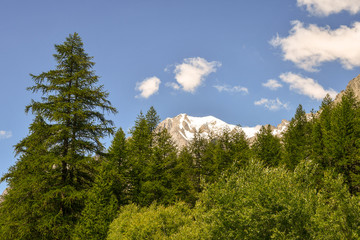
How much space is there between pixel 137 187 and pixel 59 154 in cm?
1164

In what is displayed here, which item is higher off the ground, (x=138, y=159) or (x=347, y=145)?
(x=138, y=159)

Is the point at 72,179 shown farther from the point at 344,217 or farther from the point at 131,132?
the point at 344,217

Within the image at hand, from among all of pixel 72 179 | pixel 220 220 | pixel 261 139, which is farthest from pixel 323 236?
pixel 261 139

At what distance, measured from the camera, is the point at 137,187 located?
30.7m

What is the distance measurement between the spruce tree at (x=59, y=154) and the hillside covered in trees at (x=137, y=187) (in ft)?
0.27

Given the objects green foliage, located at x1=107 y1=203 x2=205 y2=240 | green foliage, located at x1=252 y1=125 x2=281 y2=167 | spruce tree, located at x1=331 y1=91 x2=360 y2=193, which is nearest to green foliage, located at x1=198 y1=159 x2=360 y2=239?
green foliage, located at x1=107 y1=203 x2=205 y2=240

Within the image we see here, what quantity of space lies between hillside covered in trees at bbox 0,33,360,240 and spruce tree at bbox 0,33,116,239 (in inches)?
3.2

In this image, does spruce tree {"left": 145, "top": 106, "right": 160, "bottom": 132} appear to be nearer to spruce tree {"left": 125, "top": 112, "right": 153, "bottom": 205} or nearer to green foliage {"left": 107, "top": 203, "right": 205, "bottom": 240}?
spruce tree {"left": 125, "top": 112, "right": 153, "bottom": 205}

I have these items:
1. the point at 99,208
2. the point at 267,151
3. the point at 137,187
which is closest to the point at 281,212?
the point at 99,208

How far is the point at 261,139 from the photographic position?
51.6 m

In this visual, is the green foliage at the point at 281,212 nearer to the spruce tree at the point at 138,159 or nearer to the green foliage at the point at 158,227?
the green foliage at the point at 158,227

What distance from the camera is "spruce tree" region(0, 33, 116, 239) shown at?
1966 centimetres

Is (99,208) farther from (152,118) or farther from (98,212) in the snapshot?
(152,118)

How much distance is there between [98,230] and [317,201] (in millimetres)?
16981
